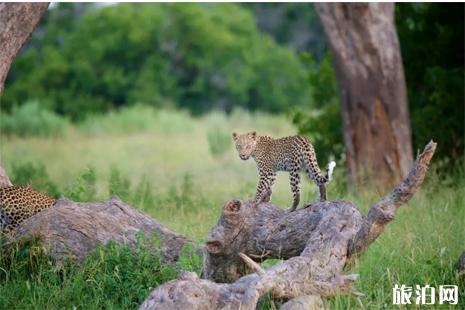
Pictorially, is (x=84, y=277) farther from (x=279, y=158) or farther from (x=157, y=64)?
(x=157, y=64)

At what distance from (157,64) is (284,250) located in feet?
94.7

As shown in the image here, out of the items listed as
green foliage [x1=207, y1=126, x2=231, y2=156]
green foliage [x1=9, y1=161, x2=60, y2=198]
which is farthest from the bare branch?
green foliage [x1=207, y1=126, x2=231, y2=156]

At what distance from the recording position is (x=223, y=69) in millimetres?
37438

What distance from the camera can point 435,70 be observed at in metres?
13.0

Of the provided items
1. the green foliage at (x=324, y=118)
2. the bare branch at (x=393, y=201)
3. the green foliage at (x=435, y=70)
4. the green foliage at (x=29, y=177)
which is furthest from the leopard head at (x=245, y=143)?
the green foliage at (x=324, y=118)

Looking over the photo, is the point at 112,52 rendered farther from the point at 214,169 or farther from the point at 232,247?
the point at 232,247

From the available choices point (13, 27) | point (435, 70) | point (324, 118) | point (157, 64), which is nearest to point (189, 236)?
point (13, 27)

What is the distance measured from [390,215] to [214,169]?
1348cm

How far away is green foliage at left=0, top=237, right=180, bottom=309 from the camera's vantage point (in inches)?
278

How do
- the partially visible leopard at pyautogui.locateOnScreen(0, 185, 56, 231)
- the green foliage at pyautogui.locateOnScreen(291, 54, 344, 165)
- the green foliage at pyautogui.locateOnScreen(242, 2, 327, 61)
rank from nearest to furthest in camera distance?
the partially visible leopard at pyautogui.locateOnScreen(0, 185, 56, 231), the green foliage at pyautogui.locateOnScreen(291, 54, 344, 165), the green foliage at pyautogui.locateOnScreen(242, 2, 327, 61)

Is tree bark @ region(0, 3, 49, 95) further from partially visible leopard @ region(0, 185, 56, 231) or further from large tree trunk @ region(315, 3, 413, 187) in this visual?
large tree trunk @ region(315, 3, 413, 187)

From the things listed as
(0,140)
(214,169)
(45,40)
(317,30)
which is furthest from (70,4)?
(214,169)

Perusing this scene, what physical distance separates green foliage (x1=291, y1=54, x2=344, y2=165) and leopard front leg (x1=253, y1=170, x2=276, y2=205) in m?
6.36

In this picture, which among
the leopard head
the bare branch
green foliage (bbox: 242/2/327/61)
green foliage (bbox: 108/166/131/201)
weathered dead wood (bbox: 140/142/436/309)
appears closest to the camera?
weathered dead wood (bbox: 140/142/436/309)
